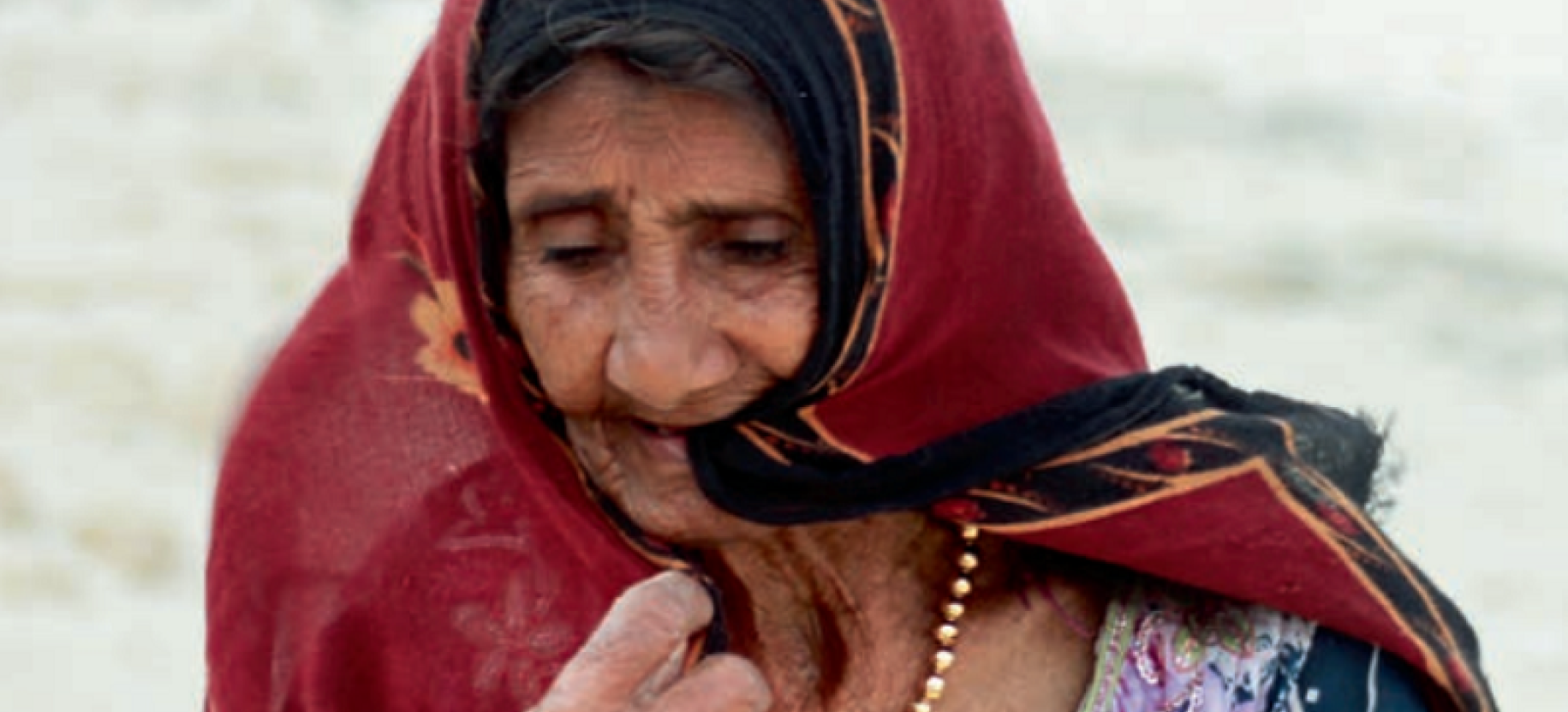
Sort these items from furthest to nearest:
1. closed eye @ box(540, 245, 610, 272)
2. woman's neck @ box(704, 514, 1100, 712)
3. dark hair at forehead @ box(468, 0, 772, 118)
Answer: woman's neck @ box(704, 514, 1100, 712) < closed eye @ box(540, 245, 610, 272) < dark hair at forehead @ box(468, 0, 772, 118)

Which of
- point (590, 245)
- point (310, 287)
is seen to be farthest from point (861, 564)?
point (310, 287)

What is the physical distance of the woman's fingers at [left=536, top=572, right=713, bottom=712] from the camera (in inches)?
83.8

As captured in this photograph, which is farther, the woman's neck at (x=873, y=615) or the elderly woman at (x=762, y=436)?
the woman's neck at (x=873, y=615)

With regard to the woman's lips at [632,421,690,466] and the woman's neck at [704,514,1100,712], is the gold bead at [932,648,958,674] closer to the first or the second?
the woman's neck at [704,514,1100,712]

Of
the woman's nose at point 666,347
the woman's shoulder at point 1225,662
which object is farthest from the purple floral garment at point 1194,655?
the woman's nose at point 666,347

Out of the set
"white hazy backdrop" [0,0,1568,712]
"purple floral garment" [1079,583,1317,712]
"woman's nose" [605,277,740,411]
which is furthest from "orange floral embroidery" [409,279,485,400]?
"white hazy backdrop" [0,0,1568,712]

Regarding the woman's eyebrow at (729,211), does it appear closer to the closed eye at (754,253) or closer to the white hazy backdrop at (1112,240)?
the closed eye at (754,253)

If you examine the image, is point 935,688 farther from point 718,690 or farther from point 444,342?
point 444,342

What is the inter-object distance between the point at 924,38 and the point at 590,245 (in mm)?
321

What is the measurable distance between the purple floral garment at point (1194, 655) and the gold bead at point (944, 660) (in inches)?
5.6

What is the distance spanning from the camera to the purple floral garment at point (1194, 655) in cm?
232

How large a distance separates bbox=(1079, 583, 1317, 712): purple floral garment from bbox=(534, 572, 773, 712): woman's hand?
0.34 m

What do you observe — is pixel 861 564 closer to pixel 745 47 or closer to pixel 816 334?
pixel 816 334

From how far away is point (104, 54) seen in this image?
11.3 m
